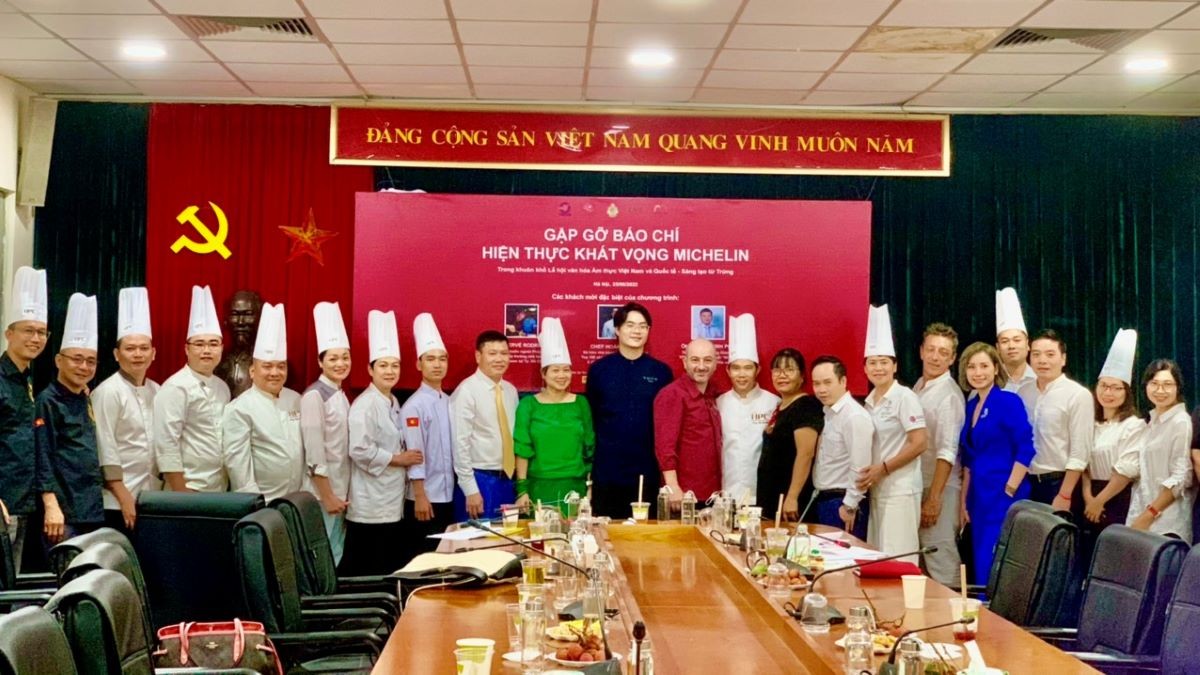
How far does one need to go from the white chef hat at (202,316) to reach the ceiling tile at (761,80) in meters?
2.63

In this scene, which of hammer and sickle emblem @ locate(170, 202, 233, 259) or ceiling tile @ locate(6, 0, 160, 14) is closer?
ceiling tile @ locate(6, 0, 160, 14)

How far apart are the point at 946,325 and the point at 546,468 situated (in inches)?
93.4

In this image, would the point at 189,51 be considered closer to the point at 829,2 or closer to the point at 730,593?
the point at 829,2

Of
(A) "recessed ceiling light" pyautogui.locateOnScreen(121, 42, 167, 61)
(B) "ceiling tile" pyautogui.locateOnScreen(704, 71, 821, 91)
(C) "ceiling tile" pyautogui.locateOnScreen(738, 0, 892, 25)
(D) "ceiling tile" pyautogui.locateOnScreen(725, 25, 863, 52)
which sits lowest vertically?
(A) "recessed ceiling light" pyautogui.locateOnScreen(121, 42, 167, 61)

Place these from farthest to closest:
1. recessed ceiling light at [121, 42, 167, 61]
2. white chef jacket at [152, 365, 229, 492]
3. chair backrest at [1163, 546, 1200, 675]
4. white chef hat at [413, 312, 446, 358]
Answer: white chef hat at [413, 312, 446, 358] < recessed ceiling light at [121, 42, 167, 61] < white chef jacket at [152, 365, 229, 492] < chair backrest at [1163, 546, 1200, 675]

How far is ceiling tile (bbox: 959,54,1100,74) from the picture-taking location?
550cm

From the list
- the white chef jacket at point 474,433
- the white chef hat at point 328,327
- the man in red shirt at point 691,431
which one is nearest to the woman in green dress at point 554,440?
the white chef jacket at point 474,433

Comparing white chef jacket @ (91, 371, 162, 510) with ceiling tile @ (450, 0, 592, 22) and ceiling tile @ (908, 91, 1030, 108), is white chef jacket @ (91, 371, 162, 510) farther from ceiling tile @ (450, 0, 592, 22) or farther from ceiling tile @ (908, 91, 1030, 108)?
ceiling tile @ (908, 91, 1030, 108)

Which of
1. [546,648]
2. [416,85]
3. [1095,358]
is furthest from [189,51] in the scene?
[1095,358]

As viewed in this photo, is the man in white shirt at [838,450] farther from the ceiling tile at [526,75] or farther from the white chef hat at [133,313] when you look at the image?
the white chef hat at [133,313]

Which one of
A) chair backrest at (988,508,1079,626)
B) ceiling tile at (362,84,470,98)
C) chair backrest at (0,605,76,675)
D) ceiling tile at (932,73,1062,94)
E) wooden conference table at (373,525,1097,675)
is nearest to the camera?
chair backrest at (0,605,76,675)

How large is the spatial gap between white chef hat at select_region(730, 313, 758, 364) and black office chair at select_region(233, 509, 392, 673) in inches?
111

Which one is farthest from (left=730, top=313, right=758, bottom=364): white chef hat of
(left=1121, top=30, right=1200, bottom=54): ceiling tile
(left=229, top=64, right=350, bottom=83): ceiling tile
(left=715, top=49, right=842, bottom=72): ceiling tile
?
(left=229, top=64, right=350, bottom=83): ceiling tile

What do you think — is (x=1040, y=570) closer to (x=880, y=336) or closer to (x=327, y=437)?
(x=880, y=336)
